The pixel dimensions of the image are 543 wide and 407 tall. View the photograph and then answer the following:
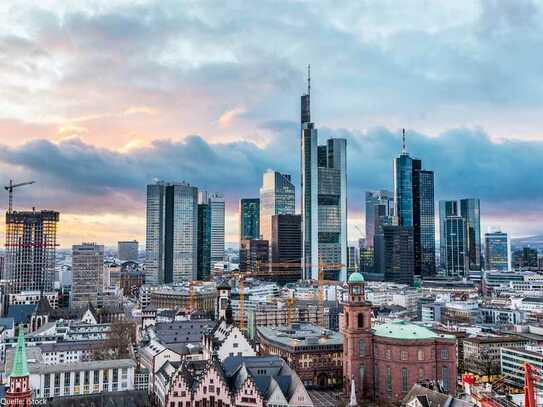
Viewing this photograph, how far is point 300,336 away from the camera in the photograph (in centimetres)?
13675

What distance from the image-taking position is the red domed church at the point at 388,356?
349ft

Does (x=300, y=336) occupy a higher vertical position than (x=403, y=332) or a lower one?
lower

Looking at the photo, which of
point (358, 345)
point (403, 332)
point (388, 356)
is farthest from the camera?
point (358, 345)

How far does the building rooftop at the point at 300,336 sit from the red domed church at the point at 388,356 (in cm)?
1705

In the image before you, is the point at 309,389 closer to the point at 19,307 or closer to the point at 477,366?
the point at 477,366

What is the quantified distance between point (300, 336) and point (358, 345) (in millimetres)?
27156

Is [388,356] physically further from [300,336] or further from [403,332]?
[300,336]

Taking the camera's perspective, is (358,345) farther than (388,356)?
Yes

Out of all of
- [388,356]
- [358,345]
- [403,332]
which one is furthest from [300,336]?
[403,332]

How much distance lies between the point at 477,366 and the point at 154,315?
100532mm

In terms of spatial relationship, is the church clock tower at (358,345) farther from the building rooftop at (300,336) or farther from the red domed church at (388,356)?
the building rooftop at (300,336)

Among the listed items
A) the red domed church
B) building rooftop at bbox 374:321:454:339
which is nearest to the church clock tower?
the red domed church

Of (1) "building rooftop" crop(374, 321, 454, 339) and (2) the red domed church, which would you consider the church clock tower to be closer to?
(2) the red domed church

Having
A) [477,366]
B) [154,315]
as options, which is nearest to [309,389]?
[477,366]
